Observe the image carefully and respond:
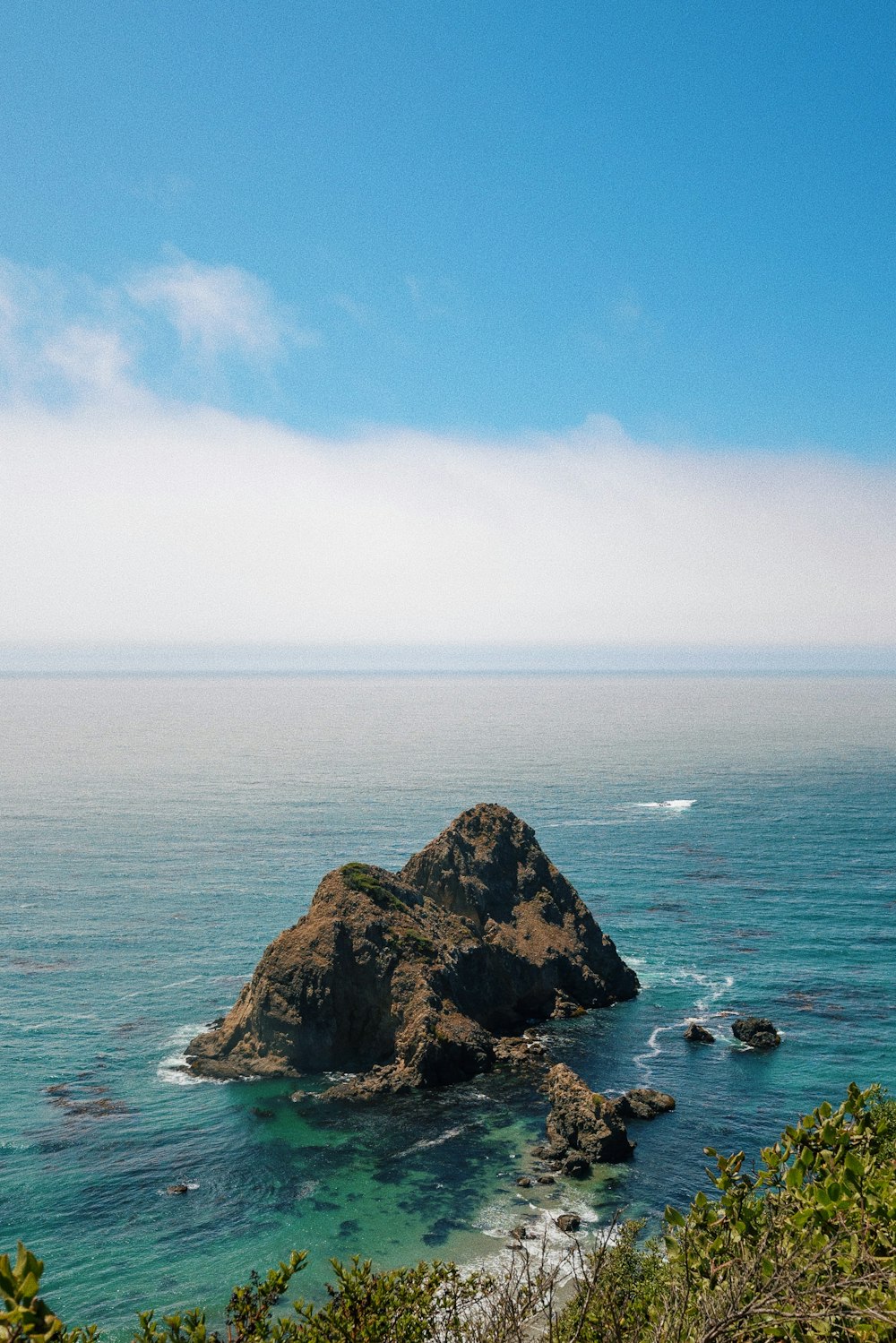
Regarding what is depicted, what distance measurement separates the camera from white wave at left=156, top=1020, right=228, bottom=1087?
6600 cm

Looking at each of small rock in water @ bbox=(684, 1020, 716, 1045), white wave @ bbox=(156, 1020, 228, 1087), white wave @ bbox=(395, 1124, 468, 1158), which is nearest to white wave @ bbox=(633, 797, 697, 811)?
small rock in water @ bbox=(684, 1020, 716, 1045)

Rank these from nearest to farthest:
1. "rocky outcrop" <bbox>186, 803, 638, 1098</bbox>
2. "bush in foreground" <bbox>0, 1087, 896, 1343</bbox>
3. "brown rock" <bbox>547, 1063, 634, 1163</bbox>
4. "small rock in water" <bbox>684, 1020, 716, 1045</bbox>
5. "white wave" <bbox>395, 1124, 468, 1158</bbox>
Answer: "bush in foreground" <bbox>0, 1087, 896, 1343</bbox> → "brown rock" <bbox>547, 1063, 634, 1163</bbox> → "white wave" <bbox>395, 1124, 468, 1158</bbox> → "rocky outcrop" <bbox>186, 803, 638, 1098</bbox> → "small rock in water" <bbox>684, 1020, 716, 1045</bbox>

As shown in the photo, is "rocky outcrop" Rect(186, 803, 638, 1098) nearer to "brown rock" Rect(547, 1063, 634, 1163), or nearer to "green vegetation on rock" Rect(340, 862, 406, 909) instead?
"green vegetation on rock" Rect(340, 862, 406, 909)

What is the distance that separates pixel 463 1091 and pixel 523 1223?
56.2 ft

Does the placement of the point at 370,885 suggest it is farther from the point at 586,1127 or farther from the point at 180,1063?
the point at 586,1127

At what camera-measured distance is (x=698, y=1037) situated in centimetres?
7244

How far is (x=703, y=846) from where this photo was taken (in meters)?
138

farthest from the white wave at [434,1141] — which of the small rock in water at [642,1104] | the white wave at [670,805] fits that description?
the white wave at [670,805]

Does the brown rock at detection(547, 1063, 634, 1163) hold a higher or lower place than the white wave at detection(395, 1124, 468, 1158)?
higher

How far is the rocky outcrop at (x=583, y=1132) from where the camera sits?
54.3 metres

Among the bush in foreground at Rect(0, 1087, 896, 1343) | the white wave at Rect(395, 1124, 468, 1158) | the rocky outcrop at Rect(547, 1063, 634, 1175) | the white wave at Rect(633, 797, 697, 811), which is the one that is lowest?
the white wave at Rect(395, 1124, 468, 1158)

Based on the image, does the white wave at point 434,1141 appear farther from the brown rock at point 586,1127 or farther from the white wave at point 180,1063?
the white wave at point 180,1063

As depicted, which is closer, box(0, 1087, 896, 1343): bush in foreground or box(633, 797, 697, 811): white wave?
box(0, 1087, 896, 1343): bush in foreground

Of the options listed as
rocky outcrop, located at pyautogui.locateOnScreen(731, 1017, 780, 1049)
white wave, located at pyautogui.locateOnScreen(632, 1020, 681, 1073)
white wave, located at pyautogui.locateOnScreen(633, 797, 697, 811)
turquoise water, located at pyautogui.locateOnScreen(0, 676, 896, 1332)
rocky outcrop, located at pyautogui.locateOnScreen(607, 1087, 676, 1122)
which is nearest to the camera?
turquoise water, located at pyautogui.locateOnScreen(0, 676, 896, 1332)
